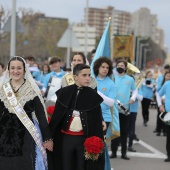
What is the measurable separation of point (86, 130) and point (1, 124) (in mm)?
962

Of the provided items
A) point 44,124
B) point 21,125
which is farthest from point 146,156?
point 21,125

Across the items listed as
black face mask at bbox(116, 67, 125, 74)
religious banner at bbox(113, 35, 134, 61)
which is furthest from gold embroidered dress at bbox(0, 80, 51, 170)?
religious banner at bbox(113, 35, 134, 61)

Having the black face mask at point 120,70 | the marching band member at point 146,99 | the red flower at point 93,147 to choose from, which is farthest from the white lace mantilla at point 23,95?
the marching band member at point 146,99

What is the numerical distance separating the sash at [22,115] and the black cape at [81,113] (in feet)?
0.80

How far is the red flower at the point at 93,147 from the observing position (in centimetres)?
485

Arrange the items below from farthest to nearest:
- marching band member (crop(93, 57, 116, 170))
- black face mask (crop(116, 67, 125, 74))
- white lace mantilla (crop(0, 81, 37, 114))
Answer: black face mask (crop(116, 67, 125, 74)), marching band member (crop(93, 57, 116, 170)), white lace mantilla (crop(0, 81, 37, 114))

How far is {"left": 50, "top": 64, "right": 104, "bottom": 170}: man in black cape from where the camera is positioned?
509 cm

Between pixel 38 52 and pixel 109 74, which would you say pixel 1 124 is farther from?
pixel 38 52

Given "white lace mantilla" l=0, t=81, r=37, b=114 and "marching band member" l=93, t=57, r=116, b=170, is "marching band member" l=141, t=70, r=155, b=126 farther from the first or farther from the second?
"white lace mantilla" l=0, t=81, r=37, b=114

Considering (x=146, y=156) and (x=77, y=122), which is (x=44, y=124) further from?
(x=146, y=156)

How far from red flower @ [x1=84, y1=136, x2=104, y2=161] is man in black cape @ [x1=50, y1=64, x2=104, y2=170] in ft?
0.43

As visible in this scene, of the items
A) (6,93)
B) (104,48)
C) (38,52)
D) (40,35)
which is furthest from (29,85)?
(38,52)

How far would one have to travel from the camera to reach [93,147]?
15.9 ft

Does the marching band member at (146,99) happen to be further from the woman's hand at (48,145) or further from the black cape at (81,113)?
the woman's hand at (48,145)
